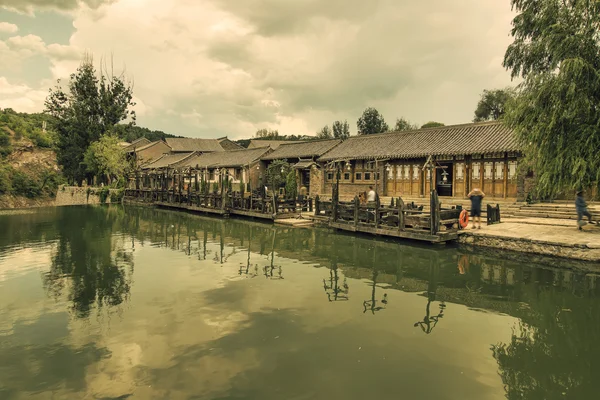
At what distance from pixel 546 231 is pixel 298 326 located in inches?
404

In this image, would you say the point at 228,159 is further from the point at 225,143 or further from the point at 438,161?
the point at 438,161

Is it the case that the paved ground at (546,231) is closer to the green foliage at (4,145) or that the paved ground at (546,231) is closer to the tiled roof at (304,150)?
the tiled roof at (304,150)

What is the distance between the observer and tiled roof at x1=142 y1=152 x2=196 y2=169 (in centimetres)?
4728

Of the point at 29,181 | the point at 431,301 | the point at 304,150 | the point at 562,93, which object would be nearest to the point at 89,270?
the point at 431,301

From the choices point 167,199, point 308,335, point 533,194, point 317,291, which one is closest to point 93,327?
point 308,335

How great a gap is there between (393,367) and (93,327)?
5.13 metres

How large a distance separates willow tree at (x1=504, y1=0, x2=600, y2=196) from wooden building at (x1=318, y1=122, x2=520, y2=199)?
351 centimetres

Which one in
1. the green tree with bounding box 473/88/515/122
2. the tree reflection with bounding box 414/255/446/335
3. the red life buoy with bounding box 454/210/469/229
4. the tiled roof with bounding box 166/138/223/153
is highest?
the green tree with bounding box 473/88/515/122

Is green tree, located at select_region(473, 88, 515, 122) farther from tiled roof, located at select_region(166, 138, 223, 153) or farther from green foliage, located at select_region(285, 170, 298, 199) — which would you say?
tiled roof, located at select_region(166, 138, 223, 153)

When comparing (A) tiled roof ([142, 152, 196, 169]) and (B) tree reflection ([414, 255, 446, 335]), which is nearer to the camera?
(B) tree reflection ([414, 255, 446, 335])

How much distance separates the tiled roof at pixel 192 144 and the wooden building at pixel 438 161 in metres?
32.5

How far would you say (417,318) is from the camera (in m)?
7.09

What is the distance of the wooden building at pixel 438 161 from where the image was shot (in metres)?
19.2

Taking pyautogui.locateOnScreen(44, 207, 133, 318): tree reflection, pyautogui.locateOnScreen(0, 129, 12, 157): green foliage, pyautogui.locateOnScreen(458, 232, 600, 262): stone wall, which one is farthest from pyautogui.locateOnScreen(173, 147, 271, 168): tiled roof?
pyautogui.locateOnScreen(0, 129, 12, 157): green foliage
